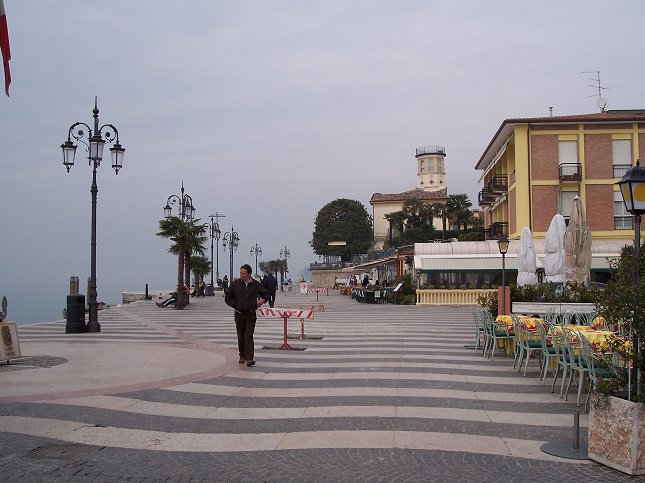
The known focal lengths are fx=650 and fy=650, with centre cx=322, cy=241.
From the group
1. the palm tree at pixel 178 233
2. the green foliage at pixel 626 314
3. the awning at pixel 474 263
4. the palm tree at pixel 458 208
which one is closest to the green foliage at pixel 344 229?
the palm tree at pixel 458 208

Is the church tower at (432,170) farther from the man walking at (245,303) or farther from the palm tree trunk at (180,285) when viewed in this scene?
the man walking at (245,303)

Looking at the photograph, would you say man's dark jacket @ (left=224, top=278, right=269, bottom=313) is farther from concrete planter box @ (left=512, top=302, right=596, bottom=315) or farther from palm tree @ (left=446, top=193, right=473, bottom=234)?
palm tree @ (left=446, top=193, right=473, bottom=234)

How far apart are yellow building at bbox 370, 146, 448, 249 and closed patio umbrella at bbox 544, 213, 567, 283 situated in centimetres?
6982

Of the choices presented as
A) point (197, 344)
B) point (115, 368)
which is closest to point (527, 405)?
point (115, 368)

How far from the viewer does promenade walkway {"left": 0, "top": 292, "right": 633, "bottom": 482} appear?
5.75 m

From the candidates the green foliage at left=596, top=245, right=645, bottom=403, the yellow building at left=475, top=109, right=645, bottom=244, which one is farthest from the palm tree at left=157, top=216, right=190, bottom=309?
the green foliage at left=596, top=245, right=645, bottom=403

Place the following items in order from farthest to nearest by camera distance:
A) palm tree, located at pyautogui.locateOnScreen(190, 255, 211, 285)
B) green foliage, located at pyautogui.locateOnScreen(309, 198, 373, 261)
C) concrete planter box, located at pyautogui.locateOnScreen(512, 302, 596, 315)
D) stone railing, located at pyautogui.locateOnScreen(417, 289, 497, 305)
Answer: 1. green foliage, located at pyautogui.locateOnScreen(309, 198, 373, 261)
2. palm tree, located at pyautogui.locateOnScreen(190, 255, 211, 285)
3. stone railing, located at pyautogui.locateOnScreen(417, 289, 497, 305)
4. concrete planter box, located at pyautogui.locateOnScreen(512, 302, 596, 315)

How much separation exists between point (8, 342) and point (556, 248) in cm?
1504

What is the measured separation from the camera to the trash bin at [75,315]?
18047 mm

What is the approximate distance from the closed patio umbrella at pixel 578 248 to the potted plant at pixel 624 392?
11.9 metres

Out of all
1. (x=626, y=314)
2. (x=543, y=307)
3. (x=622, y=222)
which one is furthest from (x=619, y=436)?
(x=622, y=222)

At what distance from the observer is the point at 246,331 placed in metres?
11.6

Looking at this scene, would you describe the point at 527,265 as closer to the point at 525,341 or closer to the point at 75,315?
the point at 525,341

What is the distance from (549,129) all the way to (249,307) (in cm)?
2808
